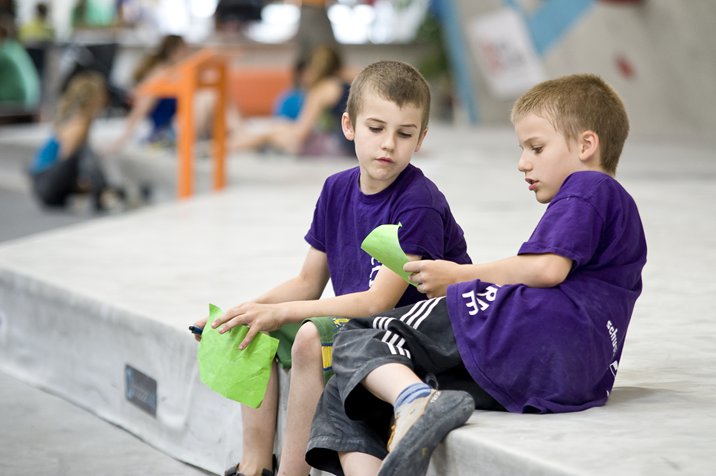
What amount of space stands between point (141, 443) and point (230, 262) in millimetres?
1093

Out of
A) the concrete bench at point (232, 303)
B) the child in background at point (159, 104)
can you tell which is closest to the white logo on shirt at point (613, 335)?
the concrete bench at point (232, 303)

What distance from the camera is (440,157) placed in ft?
25.4

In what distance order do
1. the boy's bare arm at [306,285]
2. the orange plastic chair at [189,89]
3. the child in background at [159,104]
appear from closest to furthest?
the boy's bare arm at [306,285] < the orange plastic chair at [189,89] < the child in background at [159,104]

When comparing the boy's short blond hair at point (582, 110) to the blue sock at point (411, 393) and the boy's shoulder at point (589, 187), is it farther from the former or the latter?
the blue sock at point (411, 393)

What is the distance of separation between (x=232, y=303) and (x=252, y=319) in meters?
0.92

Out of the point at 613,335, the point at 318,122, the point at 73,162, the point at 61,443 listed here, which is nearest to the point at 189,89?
the point at 73,162

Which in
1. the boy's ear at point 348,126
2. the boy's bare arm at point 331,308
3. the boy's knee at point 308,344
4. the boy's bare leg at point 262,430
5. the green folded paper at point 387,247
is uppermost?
the boy's ear at point 348,126

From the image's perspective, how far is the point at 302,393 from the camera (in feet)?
7.30

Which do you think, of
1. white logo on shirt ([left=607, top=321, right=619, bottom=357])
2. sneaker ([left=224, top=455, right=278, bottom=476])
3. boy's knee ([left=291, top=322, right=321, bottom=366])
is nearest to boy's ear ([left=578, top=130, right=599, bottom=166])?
white logo on shirt ([left=607, top=321, right=619, bottom=357])

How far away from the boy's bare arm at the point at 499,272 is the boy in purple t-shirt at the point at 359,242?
0.10 meters

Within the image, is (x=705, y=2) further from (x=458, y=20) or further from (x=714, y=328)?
(x=714, y=328)

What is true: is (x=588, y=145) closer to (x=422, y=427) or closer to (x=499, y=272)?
(x=499, y=272)

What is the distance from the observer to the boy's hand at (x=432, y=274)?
2.13 m

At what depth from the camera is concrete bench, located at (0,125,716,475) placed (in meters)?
1.90
